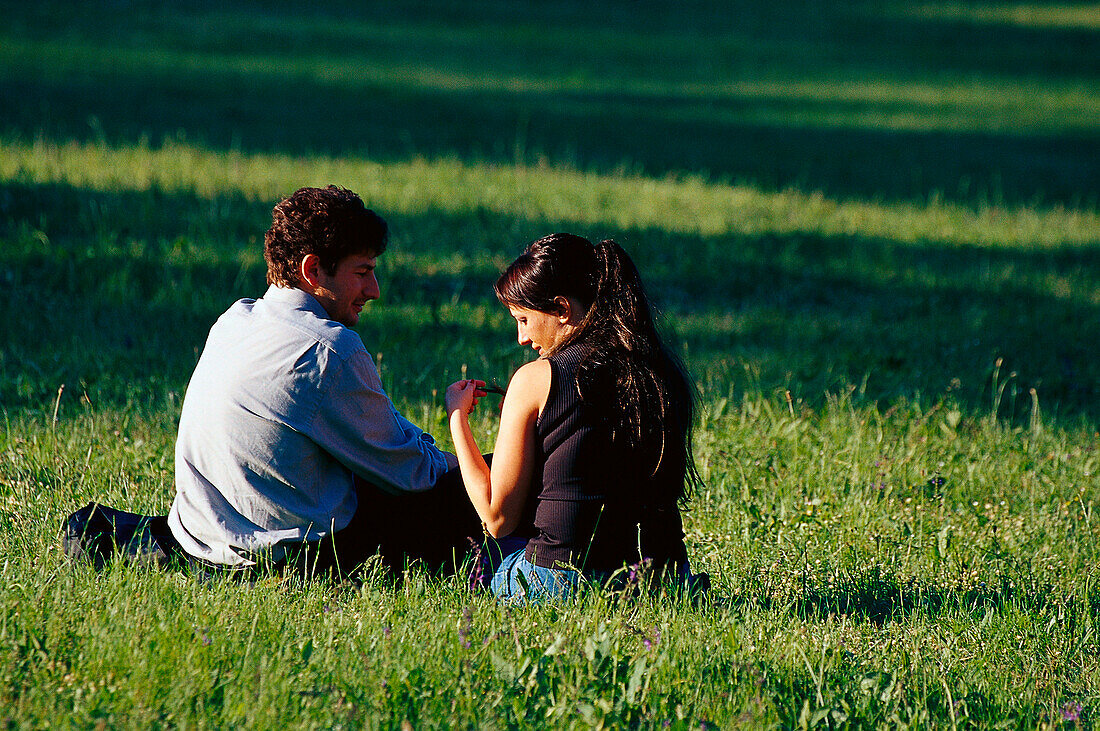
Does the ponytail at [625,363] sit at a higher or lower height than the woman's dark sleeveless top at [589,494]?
higher

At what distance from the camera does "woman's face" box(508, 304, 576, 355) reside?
3656 millimetres

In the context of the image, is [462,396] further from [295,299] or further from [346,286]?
[295,299]

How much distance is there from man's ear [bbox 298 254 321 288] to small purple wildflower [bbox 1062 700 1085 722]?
2729 mm

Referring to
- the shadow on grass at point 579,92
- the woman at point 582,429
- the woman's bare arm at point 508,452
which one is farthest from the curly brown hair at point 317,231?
the shadow on grass at point 579,92

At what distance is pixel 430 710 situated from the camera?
2984mm

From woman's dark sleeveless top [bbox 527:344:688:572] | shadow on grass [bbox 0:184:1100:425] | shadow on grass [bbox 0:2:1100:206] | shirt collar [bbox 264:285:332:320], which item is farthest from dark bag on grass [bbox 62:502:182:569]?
shadow on grass [bbox 0:2:1100:206]

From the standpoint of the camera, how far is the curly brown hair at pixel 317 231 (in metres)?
3.62

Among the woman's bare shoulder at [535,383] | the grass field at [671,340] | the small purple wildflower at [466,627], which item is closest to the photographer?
the grass field at [671,340]

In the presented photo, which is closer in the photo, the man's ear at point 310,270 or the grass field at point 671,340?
the grass field at point 671,340

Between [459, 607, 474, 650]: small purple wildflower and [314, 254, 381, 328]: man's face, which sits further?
[314, 254, 381, 328]: man's face

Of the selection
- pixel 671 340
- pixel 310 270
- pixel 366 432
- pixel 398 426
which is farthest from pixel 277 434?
pixel 671 340

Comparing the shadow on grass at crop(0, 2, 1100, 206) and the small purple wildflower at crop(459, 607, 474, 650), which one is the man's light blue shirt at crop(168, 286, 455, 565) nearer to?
the small purple wildflower at crop(459, 607, 474, 650)

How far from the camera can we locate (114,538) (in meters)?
3.76

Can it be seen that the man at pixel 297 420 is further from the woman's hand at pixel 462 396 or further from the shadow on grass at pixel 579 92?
the shadow on grass at pixel 579 92
